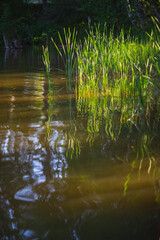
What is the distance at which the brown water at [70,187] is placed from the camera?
3.72 ft

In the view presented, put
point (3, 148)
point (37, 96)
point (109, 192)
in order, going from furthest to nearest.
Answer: point (37, 96) → point (3, 148) → point (109, 192)

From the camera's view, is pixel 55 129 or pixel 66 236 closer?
pixel 66 236

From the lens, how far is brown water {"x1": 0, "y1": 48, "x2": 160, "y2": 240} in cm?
113

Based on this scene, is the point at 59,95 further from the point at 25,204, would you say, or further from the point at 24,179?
the point at 25,204

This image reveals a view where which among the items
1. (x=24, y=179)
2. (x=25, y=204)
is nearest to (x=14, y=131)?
(x=24, y=179)

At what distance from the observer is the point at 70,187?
4.72ft

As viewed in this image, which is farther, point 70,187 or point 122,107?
point 122,107

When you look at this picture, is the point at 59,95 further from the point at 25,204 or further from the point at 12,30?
the point at 12,30

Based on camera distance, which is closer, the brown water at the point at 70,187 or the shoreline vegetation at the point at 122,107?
the brown water at the point at 70,187

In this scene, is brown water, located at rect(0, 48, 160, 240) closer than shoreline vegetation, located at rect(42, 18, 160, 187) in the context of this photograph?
Yes

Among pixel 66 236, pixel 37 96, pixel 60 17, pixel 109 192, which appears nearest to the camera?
pixel 66 236

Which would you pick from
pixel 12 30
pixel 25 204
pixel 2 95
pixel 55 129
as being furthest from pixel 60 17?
pixel 25 204

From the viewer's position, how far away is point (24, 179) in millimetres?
1522

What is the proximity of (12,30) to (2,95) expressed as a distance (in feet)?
48.1
